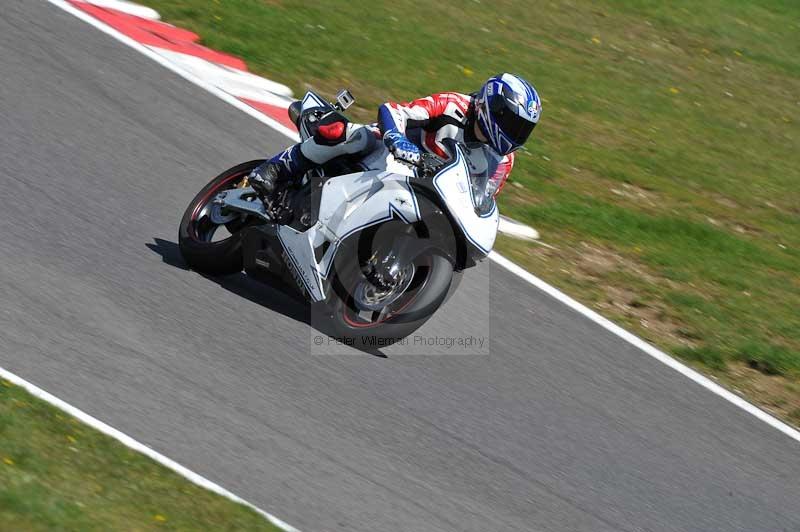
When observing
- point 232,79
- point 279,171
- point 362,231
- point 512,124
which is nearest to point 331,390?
point 362,231

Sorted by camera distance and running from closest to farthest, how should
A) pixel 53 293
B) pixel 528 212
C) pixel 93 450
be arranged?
1. pixel 93 450
2. pixel 53 293
3. pixel 528 212

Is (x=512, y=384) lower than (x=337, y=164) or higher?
lower

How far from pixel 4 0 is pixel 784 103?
34.9 feet

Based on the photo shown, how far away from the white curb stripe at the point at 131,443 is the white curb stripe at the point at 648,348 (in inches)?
150

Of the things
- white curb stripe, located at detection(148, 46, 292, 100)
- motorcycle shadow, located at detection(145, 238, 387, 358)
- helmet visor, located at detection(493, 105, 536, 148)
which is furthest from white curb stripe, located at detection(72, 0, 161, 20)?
helmet visor, located at detection(493, 105, 536, 148)

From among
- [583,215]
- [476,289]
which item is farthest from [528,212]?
[476,289]

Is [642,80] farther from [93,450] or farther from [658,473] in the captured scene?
[93,450]

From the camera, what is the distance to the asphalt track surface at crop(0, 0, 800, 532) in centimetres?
557

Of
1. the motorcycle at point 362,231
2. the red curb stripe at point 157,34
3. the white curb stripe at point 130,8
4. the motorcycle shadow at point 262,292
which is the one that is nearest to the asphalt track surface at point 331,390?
the motorcycle shadow at point 262,292

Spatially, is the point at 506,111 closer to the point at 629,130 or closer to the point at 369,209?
the point at 369,209

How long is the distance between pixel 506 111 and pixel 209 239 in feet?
7.20

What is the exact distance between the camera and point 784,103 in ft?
53.3

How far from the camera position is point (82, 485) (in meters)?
4.71

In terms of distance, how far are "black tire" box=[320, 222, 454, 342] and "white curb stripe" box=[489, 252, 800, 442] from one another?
6.71 feet
